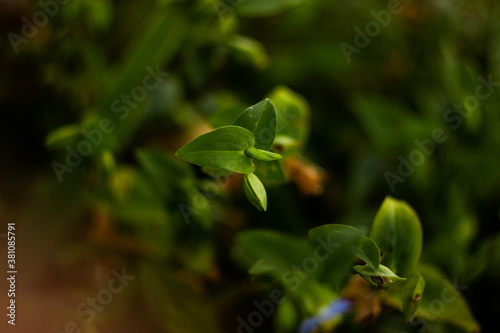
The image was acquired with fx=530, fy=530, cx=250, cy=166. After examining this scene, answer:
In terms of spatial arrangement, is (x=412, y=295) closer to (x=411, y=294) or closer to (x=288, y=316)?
(x=411, y=294)

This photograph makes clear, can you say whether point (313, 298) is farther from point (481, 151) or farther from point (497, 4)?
point (497, 4)

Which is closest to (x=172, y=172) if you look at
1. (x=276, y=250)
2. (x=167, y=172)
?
(x=167, y=172)

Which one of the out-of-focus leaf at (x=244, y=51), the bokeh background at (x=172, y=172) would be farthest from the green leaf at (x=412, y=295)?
the out-of-focus leaf at (x=244, y=51)

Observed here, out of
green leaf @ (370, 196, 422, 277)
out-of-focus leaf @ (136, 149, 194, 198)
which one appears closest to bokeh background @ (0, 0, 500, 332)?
out-of-focus leaf @ (136, 149, 194, 198)

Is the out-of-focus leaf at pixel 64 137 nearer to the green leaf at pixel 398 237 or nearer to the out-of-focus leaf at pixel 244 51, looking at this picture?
the out-of-focus leaf at pixel 244 51

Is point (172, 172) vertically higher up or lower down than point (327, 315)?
higher up

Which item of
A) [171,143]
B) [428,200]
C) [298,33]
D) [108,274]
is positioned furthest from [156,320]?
[298,33]

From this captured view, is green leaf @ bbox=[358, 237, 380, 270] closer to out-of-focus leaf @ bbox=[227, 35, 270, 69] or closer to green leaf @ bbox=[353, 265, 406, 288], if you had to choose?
green leaf @ bbox=[353, 265, 406, 288]
